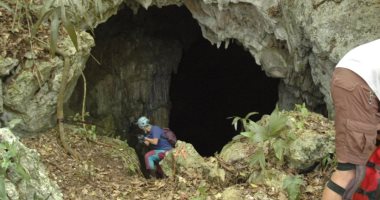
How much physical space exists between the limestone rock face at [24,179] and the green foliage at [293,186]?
2298 mm

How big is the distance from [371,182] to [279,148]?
5.11 ft

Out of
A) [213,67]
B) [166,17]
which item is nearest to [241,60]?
[213,67]

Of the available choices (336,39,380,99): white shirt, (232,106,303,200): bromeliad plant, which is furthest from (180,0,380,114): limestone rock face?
(336,39,380,99): white shirt

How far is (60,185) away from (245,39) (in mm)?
4465

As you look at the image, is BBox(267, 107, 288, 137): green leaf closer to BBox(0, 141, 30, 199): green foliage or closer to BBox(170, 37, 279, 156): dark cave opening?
BBox(0, 141, 30, 199): green foliage

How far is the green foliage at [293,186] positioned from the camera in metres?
4.67

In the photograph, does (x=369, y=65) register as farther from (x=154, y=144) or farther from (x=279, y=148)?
(x=154, y=144)

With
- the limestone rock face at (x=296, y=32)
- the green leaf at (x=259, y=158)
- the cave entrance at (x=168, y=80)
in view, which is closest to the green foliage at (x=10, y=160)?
the green leaf at (x=259, y=158)

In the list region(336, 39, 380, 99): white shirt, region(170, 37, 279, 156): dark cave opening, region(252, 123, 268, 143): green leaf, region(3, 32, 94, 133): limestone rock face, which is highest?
region(336, 39, 380, 99): white shirt

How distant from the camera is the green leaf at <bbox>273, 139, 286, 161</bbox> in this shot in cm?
498

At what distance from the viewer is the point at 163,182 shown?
208 inches

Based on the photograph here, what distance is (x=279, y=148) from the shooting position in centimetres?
502

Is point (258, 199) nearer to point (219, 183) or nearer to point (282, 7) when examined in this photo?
point (219, 183)

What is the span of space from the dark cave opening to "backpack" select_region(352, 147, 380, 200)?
1037cm
